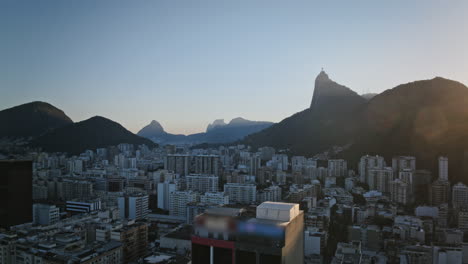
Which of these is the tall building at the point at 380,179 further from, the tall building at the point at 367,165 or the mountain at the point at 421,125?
the mountain at the point at 421,125

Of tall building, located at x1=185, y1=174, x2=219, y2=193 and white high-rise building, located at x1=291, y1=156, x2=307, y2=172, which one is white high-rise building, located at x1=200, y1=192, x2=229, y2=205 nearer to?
tall building, located at x1=185, y1=174, x2=219, y2=193

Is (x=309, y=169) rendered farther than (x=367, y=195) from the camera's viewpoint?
Yes

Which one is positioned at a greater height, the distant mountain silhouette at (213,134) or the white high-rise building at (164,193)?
the distant mountain silhouette at (213,134)

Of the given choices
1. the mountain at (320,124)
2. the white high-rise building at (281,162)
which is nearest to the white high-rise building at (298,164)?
the white high-rise building at (281,162)

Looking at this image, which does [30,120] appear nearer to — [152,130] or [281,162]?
[281,162]

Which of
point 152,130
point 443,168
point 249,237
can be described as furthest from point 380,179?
point 152,130

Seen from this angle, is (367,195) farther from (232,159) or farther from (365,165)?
(232,159)

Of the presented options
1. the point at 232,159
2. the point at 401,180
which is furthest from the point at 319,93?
the point at 401,180
